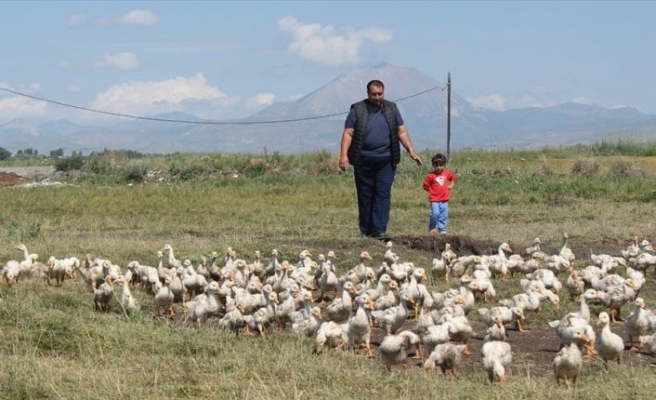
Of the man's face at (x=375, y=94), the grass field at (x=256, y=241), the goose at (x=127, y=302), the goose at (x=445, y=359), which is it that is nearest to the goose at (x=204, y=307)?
the grass field at (x=256, y=241)

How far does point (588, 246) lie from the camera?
18.4m

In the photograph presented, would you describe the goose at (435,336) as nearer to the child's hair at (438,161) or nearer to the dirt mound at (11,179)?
the child's hair at (438,161)

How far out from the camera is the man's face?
17.3 metres

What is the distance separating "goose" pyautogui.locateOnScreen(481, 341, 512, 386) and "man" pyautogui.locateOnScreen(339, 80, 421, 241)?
844cm

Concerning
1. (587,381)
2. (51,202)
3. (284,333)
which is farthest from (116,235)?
(587,381)

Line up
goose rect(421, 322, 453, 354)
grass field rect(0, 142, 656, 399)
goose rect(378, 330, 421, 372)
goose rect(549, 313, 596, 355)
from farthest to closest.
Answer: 1. goose rect(421, 322, 453, 354)
2. goose rect(549, 313, 596, 355)
3. goose rect(378, 330, 421, 372)
4. grass field rect(0, 142, 656, 399)

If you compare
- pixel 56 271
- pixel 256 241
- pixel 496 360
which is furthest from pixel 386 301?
pixel 256 241

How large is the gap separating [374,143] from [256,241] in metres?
2.39

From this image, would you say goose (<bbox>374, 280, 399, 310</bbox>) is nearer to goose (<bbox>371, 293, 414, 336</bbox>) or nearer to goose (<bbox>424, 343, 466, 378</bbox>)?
goose (<bbox>371, 293, 414, 336</bbox>)

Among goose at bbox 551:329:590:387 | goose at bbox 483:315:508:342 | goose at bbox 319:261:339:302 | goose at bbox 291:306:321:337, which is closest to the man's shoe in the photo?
goose at bbox 319:261:339:302

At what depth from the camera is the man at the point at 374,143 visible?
17.5 metres

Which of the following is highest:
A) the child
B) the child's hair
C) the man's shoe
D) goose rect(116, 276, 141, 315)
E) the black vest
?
the black vest

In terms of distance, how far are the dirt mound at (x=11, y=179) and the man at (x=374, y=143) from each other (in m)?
22.9

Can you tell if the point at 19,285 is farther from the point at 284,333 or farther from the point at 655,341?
the point at 655,341
